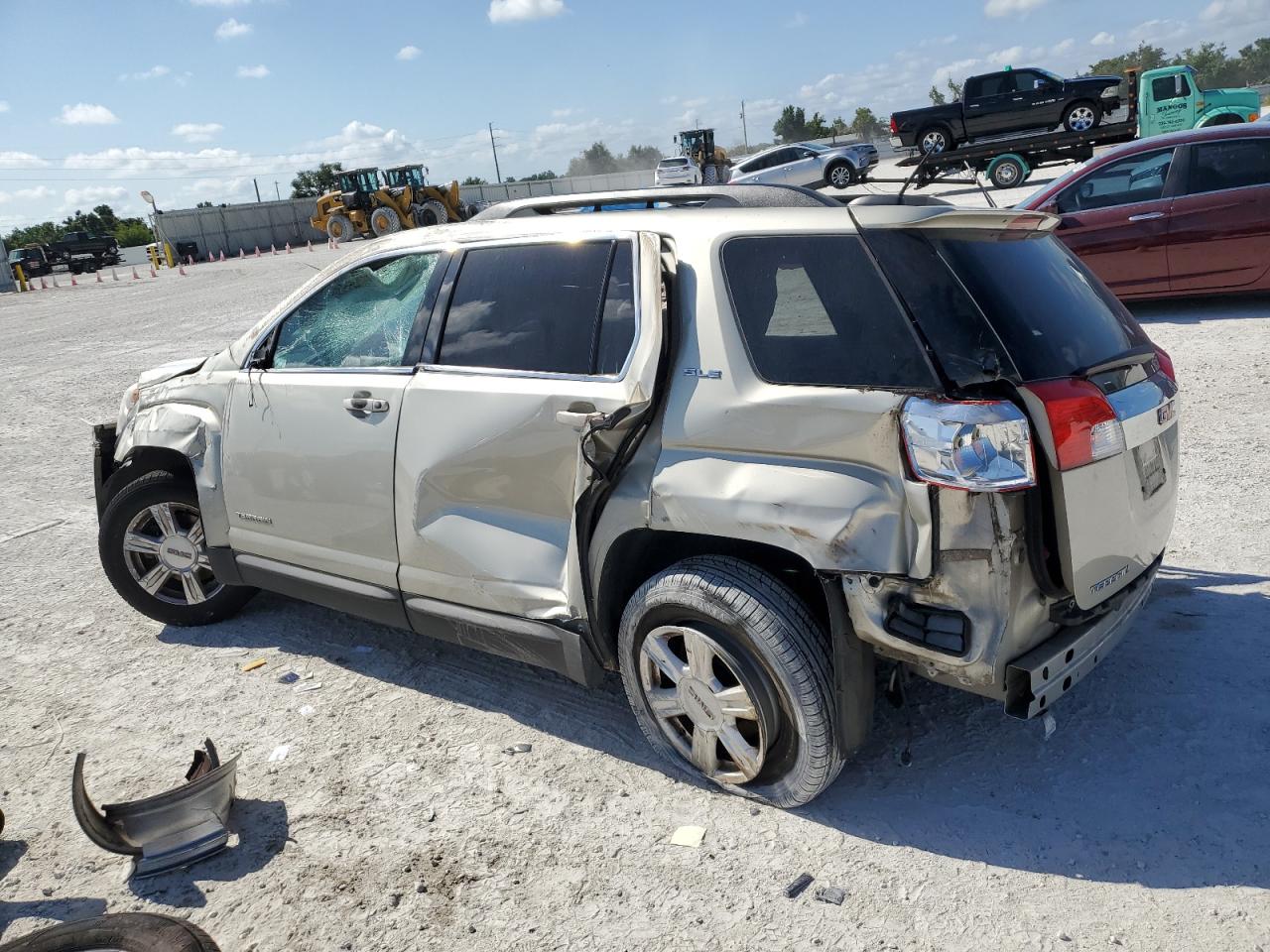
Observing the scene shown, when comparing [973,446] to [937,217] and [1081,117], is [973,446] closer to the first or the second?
[937,217]

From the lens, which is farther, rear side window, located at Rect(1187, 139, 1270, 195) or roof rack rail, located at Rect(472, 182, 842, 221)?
rear side window, located at Rect(1187, 139, 1270, 195)

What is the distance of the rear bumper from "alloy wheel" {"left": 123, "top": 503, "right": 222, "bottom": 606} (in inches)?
146

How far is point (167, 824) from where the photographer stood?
3.18m

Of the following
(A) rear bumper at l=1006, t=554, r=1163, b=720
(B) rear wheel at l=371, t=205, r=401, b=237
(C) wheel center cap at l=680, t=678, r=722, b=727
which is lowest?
(C) wheel center cap at l=680, t=678, r=722, b=727

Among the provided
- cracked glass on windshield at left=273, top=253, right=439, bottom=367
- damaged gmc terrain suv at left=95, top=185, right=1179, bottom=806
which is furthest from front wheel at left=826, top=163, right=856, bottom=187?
damaged gmc terrain suv at left=95, top=185, right=1179, bottom=806

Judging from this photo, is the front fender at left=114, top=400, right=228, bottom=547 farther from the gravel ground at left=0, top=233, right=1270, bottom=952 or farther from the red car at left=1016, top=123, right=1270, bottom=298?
the red car at left=1016, top=123, right=1270, bottom=298

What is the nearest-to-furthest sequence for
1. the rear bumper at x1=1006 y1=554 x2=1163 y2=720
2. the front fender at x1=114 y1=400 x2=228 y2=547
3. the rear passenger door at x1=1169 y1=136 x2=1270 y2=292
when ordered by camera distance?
the rear bumper at x1=1006 y1=554 x2=1163 y2=720
the front fender at x1=114 y1=400 x2=228 y2=547
the rear passenger door at x1=1169 y1=136 x2=1270 y2=292

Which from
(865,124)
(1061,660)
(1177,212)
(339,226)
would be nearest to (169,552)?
(1061,660)

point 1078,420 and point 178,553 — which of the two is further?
point 178,553

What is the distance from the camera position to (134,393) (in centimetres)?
494

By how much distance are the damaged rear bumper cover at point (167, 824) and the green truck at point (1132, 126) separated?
2187 centimetres

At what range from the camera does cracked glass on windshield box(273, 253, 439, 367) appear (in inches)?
151

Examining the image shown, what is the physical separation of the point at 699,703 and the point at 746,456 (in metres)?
0.82

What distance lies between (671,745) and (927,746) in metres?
0.88
